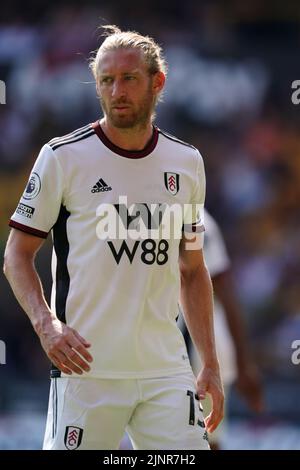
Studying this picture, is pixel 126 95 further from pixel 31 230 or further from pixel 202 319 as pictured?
pixel 202 319

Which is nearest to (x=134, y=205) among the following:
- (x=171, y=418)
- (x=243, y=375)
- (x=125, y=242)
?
(x=125, y=242)

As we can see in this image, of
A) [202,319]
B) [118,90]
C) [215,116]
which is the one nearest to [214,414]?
[202,319]

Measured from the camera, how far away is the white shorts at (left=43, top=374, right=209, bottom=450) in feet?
16.7

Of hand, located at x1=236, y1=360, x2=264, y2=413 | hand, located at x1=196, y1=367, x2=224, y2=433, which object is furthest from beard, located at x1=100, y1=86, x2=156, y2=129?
hand, located at x1=236, y1=360, x2=264, y2=413

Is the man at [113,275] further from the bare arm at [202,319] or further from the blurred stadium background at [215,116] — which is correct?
the blurred stadium background at [215,116]

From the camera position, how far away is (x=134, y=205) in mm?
5293

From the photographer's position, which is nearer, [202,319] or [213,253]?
[202,319]

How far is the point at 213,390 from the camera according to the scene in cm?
540

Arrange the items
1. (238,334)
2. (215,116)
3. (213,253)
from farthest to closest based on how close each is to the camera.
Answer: (215,116) < (238,334) < (213,253)

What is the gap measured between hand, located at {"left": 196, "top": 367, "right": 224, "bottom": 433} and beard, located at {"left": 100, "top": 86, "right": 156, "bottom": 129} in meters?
1.24

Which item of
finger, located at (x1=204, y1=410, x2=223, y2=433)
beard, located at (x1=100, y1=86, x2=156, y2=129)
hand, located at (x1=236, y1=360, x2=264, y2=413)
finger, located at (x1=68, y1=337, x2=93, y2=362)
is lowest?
hand, located at (x1=236, y1=360, x2=264, y2=413)

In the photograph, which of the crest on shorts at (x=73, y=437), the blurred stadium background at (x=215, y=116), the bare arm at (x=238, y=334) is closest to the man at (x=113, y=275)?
the crest on shorts at (x=73, y=437)

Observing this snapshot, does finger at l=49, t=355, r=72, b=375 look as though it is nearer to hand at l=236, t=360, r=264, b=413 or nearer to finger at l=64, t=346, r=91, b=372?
finger at l=64, t=346, r=91, b=372

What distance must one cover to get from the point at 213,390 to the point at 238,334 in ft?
9.76
